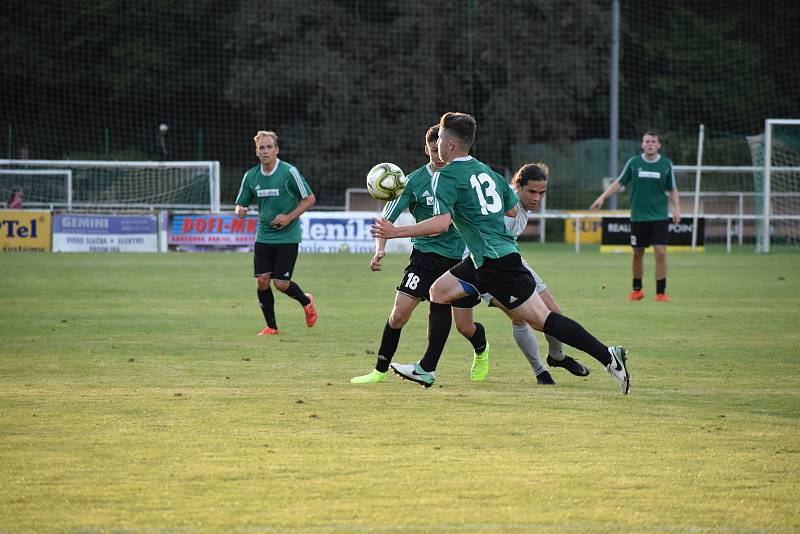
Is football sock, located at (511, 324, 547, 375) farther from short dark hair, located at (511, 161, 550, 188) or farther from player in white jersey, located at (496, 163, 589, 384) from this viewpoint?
short dark hair, located at (511, 161, 550, 188)

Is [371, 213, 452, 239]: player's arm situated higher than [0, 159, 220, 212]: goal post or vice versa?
[0, 159, 220, 212]: goal post

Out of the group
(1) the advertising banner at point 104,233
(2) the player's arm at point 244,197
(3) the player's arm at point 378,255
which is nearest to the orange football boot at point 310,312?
(2) the player's arm at point 244,197

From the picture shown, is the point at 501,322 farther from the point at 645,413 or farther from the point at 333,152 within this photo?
the point at 333,152

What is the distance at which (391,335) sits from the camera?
9000 mm

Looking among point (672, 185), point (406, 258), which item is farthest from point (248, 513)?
point (406, 258)

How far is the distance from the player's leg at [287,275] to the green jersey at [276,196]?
0.10 meters

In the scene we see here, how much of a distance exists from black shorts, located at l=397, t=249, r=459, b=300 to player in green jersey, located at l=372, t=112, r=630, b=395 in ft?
3.02

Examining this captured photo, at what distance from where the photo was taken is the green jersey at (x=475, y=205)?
→ 307 inches

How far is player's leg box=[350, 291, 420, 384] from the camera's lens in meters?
8.88

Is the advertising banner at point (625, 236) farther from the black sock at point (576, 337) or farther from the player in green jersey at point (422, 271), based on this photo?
the black sock at point (576, 337)

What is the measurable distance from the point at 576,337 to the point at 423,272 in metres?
1.69

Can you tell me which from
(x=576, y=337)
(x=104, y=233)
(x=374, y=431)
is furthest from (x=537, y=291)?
(x=104, y=233)

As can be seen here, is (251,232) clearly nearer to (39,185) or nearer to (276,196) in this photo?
(39,185)

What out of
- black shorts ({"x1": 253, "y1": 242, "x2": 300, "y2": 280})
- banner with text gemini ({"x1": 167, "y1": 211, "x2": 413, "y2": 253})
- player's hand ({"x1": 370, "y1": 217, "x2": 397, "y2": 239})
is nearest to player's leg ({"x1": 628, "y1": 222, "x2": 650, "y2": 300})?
black shorts ({"x1": 253, "y1": 242, "x2": 300, "y2": 280})
